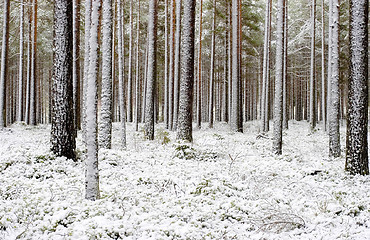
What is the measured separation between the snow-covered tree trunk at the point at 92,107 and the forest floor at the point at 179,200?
407mm

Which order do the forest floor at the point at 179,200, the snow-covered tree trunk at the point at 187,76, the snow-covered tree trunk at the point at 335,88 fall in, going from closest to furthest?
the forest floor at the point at 179,200 < the snow-covered tree trunk at the point at 335,88 < the snow-covered tree trunk at the point at 187,76

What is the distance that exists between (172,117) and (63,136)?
1107 centimetres

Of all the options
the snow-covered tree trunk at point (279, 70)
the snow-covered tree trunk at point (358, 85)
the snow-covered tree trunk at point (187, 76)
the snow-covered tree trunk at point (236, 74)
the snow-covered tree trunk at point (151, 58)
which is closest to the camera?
the snow-covered tree trunk at point (358, 85)

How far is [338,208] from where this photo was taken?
5.34 meters

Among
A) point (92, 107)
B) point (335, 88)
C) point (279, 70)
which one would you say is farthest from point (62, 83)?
point (335, 88)

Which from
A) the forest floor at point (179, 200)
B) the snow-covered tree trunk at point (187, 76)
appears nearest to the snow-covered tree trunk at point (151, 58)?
the snow-covered tree trunk at point (187, 76)

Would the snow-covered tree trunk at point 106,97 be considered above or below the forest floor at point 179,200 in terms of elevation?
above

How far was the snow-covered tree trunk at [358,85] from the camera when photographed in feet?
23.1

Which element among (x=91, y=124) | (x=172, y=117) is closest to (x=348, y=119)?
(x=91, y=124)

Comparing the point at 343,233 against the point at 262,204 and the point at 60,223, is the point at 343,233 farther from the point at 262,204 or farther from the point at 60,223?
the point at 60,223

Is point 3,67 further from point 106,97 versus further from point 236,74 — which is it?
point 236,74

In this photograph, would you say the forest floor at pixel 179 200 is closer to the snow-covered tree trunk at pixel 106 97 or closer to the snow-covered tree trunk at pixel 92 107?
the snow-covered tree trunk at pixel 92 107

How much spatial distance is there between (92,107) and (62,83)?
11.4ft

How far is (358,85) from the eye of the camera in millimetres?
7141
